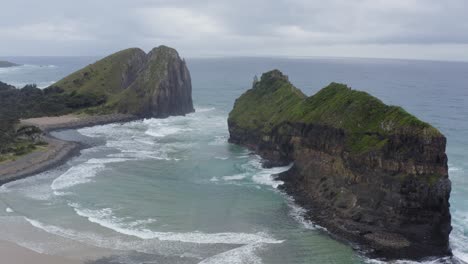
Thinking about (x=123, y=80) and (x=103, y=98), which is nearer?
(x=103, y=98)

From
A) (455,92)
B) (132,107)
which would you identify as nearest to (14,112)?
(132,107)

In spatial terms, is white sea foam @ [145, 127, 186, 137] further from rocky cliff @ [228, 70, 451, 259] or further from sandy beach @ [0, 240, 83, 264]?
sandy beach @ [0, 240, 83, 264]

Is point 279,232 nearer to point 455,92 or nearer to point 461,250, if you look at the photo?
point 461,250

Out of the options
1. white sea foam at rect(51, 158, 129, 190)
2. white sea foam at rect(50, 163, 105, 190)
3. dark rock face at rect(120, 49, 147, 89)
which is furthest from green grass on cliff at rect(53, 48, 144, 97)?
white sea foam at rect(50, 163, 105, 190)

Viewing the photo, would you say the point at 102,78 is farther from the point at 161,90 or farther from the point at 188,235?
the point at 188,235

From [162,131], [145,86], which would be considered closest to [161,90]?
[145,86]
